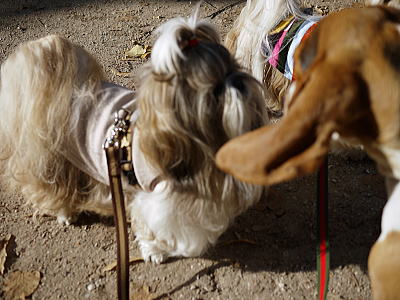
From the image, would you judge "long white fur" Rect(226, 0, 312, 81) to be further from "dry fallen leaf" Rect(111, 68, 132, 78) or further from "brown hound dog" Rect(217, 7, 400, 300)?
"brown hound dog" Rect(217, 7, 400, 300)

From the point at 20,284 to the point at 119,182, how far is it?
0.97 m

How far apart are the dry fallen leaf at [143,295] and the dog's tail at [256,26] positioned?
1.66 metres

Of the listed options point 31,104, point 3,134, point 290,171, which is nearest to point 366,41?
point 290,171

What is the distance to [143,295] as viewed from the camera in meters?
2.38

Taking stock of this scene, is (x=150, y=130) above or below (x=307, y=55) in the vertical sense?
below

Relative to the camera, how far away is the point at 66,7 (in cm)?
483

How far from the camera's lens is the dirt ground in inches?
94.0

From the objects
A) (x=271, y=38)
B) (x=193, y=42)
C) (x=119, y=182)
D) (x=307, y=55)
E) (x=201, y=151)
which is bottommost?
(x=119, y=182)

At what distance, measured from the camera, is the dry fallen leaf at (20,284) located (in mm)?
2359

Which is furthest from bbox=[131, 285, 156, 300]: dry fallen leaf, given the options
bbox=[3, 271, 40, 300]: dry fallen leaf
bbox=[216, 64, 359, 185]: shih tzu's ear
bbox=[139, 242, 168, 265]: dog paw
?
bbox=[216, 64, 359, 185]: shih tzu's ear

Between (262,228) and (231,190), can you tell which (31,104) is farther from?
(262,228)

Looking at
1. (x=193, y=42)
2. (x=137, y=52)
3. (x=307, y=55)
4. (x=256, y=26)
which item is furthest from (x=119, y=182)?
(x=137, y=52)

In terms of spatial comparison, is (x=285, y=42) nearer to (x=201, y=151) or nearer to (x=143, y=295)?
(x=201, y=151)

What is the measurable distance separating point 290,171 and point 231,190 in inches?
37.3
